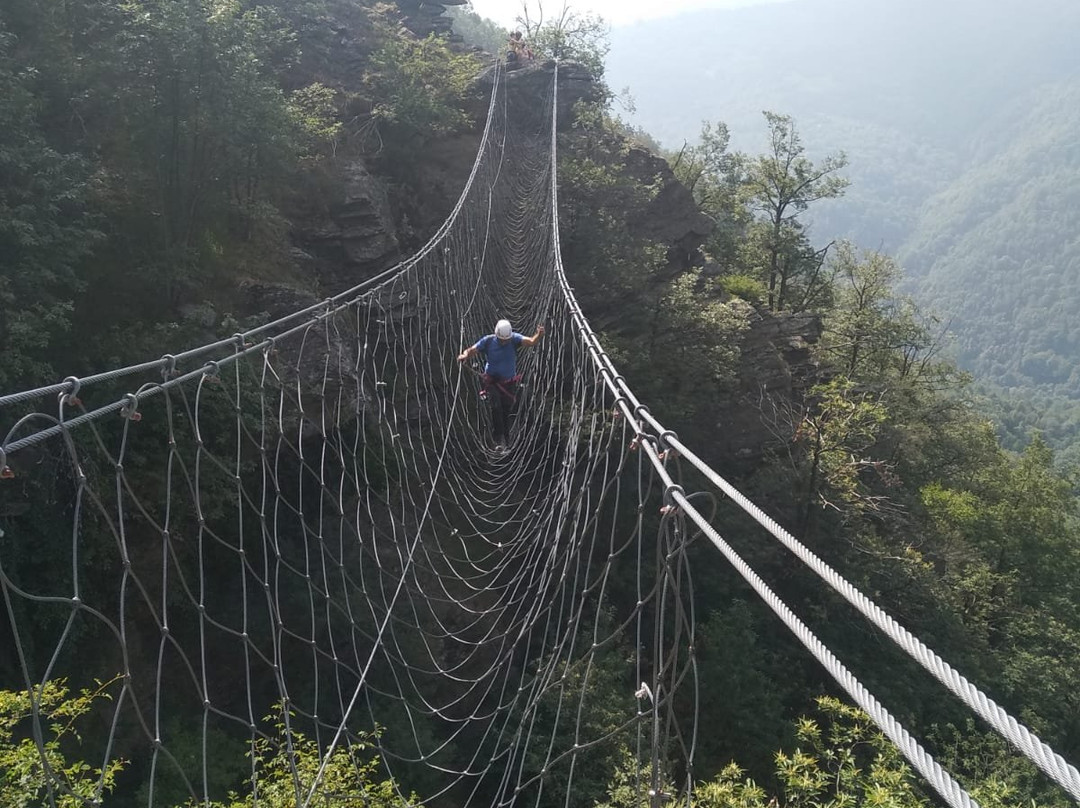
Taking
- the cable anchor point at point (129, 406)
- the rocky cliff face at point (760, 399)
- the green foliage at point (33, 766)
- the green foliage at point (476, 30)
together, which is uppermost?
the green foliage at point (476, 30)

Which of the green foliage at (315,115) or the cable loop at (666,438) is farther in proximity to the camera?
the green foliage at (315,115)

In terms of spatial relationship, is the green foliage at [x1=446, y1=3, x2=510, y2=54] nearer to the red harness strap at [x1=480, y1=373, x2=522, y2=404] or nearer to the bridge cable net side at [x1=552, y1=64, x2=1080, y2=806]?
the red harness strap at [x1=480, y1=373, x2=522, y2=404]

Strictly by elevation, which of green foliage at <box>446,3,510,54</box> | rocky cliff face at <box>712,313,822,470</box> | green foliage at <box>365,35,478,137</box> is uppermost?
green foliage at <box>446,3,510,54</box>

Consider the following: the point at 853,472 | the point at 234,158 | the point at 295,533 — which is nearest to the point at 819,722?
the point at 853,472

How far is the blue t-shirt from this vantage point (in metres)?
5.65

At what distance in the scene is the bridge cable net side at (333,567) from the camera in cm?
526

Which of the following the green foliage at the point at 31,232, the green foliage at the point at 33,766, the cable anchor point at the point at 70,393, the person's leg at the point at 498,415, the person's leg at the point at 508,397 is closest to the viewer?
the cable anchor point at the point at 70,393

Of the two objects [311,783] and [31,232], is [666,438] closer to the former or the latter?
[311,783]

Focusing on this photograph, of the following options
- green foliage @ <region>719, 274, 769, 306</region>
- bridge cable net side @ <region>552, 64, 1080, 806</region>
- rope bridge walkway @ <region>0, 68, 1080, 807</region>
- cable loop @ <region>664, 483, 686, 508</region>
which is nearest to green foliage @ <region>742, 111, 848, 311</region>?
green foliage @ <region>719, 274, 769, 306</region>

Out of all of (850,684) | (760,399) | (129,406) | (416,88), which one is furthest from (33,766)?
(416,88)

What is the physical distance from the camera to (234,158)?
315 inches

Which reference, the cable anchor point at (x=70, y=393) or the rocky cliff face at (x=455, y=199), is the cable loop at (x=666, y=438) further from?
the rocky cliff face at (x=455, y=199)

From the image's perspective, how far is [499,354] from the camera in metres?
5.73

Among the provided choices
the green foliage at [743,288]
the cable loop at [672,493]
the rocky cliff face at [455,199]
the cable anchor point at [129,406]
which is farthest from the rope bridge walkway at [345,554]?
the green foliage at [743,288]
